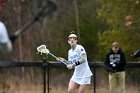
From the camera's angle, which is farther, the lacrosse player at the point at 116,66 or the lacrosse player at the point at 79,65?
the lacrosse player at the point at 116,66

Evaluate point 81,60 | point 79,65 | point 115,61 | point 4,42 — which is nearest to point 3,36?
point 4,42

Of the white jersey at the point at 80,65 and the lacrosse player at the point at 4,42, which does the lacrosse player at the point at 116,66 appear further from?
the lacrosse player at the point at 4,42

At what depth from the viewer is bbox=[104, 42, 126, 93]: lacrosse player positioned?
1552cm

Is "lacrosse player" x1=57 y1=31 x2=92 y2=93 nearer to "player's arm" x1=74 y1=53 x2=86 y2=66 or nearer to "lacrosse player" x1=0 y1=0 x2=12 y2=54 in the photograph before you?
"player's arm" x1=74 y1=53 x2=86 y2=66

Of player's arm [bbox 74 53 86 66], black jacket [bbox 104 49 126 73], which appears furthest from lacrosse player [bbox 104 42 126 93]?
player's arm [bbox 74 53 86 66]

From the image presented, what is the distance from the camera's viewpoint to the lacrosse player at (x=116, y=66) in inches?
611

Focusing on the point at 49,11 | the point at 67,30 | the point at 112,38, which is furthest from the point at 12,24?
the point at 49,11

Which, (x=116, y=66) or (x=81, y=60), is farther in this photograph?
Answer: (x=116, y=66)

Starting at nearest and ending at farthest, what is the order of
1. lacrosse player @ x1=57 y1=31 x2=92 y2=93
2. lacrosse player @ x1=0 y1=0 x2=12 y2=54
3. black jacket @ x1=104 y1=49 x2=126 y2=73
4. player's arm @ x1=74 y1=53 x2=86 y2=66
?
lacrosse player @ x1=0 y1=0 x2=12 y2=54, player's arm @ x1=74 y1=53 x2=86 y2=66, lacrosse player @ x1=57 y1=31 x2=92 y2=93, black jacket @ x1=104 y1=49 x2=126 y2=73

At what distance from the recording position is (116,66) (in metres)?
15.6

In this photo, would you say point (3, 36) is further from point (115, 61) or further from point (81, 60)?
point (115, 61)

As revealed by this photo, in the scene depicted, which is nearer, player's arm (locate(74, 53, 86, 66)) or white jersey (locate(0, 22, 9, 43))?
white jersey (locate(0, 22, 9, 43))

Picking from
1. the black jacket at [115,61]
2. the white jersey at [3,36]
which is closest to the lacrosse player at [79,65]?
the black jacket at [115,61]

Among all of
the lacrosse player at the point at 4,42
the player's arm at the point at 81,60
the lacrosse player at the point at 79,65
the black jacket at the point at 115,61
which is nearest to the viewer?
the lacrosse player at the point at 4,42
